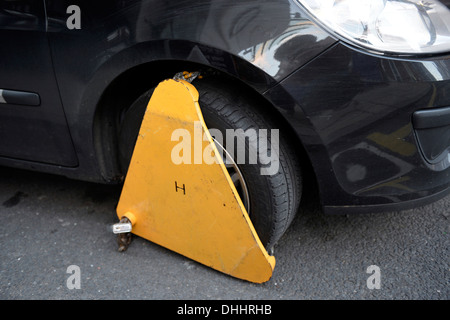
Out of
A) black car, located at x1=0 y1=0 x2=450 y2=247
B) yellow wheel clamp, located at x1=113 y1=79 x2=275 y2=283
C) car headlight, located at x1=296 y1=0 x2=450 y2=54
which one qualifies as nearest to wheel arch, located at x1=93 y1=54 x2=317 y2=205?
black car, located at x1=0 y1=0 x2=450 y2=247

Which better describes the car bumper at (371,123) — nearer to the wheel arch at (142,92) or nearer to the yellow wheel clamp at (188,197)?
the wheel arch at (142,92)

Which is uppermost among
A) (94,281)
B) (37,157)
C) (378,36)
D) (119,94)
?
(378,36)

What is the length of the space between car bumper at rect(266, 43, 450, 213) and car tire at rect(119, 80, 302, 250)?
0.14 m

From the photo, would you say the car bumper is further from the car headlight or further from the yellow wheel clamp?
the yellow wheel clamp

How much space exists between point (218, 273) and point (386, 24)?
3.89 feet

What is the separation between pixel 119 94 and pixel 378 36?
109cm

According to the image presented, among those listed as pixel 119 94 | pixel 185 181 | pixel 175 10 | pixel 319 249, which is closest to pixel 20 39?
pixel 119 94

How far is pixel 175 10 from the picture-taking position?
1.46 m

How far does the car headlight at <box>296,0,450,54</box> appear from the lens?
1350 millimetres

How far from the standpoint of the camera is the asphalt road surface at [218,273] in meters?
1.68

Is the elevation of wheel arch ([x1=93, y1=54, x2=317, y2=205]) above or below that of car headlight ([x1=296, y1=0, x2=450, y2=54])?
below

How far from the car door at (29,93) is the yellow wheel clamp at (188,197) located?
41 cm
